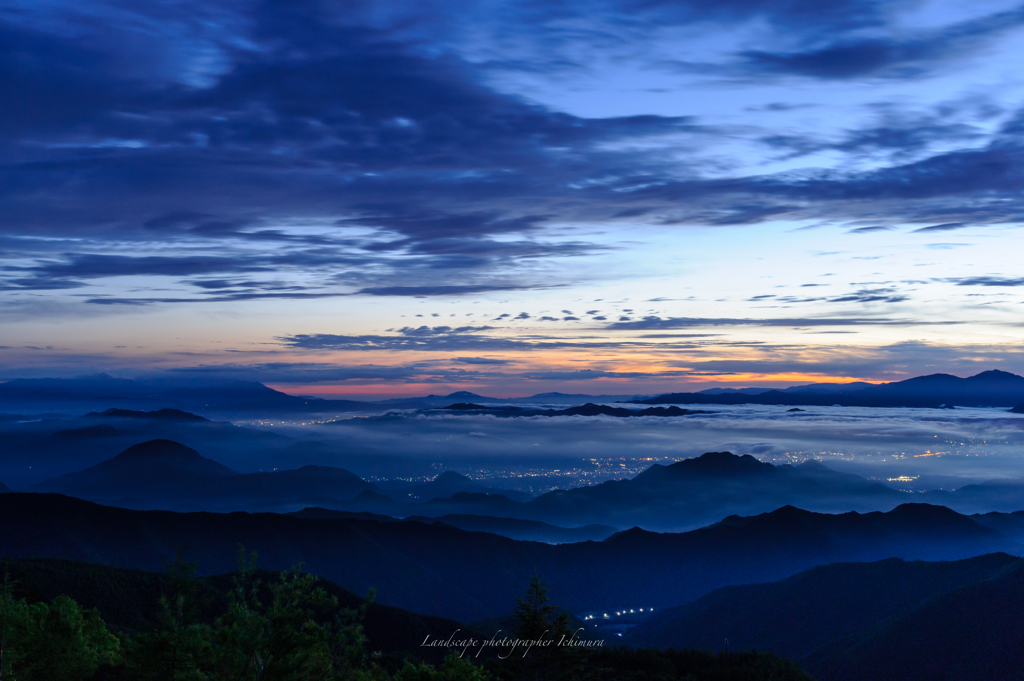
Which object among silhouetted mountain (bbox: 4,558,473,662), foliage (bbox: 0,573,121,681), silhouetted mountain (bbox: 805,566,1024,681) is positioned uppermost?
foliage (bbox: 0,573,121,681)

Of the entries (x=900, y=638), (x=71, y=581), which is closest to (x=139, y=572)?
(x=71, y=581)

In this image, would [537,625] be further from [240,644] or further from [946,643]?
[946,643]

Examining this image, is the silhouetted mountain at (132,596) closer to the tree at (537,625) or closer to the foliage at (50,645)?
the foliage at (50,645)

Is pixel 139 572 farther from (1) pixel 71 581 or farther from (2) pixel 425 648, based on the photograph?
(2) pixel 425 648

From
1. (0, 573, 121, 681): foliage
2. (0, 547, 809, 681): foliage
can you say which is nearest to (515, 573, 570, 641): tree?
(0, 547, 809, 681): foliage

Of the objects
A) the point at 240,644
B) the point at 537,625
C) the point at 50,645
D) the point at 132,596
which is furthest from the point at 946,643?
the point at 240,644

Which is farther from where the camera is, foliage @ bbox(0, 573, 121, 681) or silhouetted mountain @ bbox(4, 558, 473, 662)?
silhouetted mountain @ bbox(4, 558, 473, 662)

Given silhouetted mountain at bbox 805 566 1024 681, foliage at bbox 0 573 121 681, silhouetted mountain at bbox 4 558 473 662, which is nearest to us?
foliage at bbox 0 573 121 681

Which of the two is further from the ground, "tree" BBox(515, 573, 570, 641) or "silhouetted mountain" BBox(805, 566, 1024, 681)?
"tree" BBox(515, 573, 570, 641)

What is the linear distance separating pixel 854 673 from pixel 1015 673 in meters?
30.2

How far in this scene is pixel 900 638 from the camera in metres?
163

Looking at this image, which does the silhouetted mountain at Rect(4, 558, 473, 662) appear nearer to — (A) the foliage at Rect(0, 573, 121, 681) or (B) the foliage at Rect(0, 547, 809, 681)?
(B) the foliage at Rect(0, 547, 809, 681)

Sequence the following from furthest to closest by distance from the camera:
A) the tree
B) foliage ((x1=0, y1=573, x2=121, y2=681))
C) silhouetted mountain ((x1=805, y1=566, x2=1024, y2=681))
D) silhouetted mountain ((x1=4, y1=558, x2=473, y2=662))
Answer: silhouetted mountain ((x1=805, y1=566, x2=1024, y2=681)) < silhouetted mountain ((x1=4, y1=558, x2=473, y2=662)) < the tree < foliage ((x1=0, y1=573, x2=121, y2=681))

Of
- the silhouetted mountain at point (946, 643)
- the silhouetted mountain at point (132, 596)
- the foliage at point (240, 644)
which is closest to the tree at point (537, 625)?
the foliage at point (240, 644)
